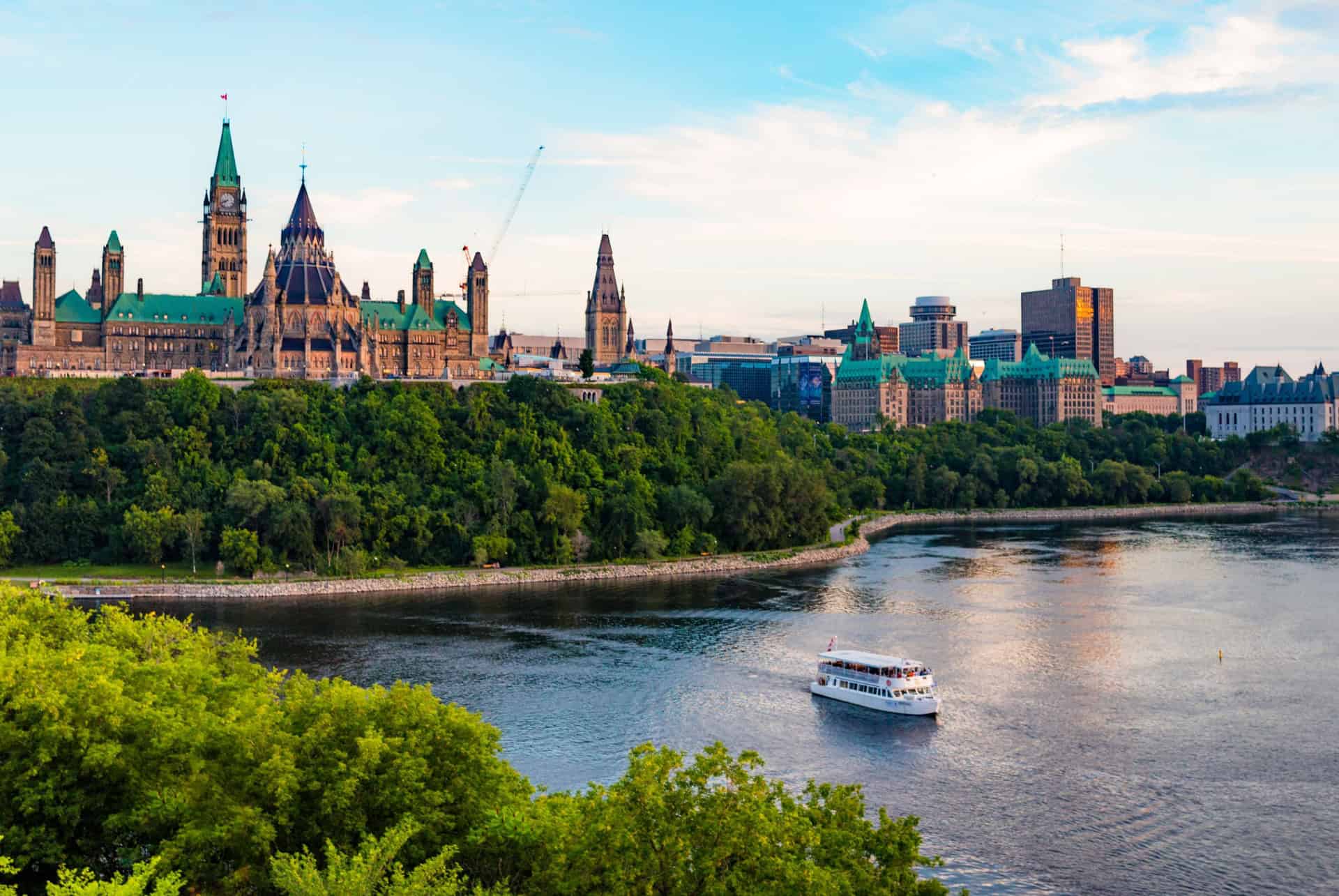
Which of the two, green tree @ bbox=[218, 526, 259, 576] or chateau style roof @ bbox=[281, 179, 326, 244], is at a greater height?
chateau style roof @ bbox=[281, 179, 326, 244]

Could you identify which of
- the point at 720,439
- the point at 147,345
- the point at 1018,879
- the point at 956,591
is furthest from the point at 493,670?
the point at 147,345

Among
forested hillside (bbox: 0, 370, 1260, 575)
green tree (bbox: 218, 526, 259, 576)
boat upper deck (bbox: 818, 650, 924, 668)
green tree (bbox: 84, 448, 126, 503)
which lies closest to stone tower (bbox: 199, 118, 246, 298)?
forested hillside (bbox: 0, 370, 1260, 575)

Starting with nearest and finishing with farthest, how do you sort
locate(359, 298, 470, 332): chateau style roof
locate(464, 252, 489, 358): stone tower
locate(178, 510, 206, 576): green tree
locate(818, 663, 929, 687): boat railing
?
1. locate(818, 663, 929, 687): boat railing
2. locate(178, 510, 206, 576): green tree
3. locate(359, 298, 470, 332): chateau style roof
4. locate(464, 252, 489, 358): stone tower

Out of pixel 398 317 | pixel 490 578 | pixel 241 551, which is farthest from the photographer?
pixel 398 317

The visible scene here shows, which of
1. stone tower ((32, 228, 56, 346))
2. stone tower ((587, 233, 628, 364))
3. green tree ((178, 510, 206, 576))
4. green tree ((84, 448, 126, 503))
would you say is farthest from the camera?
stone tower ((587, 233, 628, 364))

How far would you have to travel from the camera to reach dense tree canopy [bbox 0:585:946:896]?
27.3m

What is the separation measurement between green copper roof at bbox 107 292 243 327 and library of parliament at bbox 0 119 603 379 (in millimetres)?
102

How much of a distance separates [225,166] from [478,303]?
103 feet

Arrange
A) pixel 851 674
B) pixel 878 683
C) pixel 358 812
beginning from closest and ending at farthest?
1. pixel 358 812
2. pixel 878 683
3. pixel 851 674

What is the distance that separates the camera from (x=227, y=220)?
485 feet

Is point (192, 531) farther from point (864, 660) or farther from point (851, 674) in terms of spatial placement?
point (864, 660)

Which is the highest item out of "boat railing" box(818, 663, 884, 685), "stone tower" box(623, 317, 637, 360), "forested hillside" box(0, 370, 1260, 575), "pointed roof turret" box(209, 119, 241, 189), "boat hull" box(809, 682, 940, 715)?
"pointed roof turret" box(209, 119, 241, 189)

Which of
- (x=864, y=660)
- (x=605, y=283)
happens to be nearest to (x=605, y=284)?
(x=605, y=283)

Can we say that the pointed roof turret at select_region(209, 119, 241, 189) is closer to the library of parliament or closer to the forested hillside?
the library of parliament
